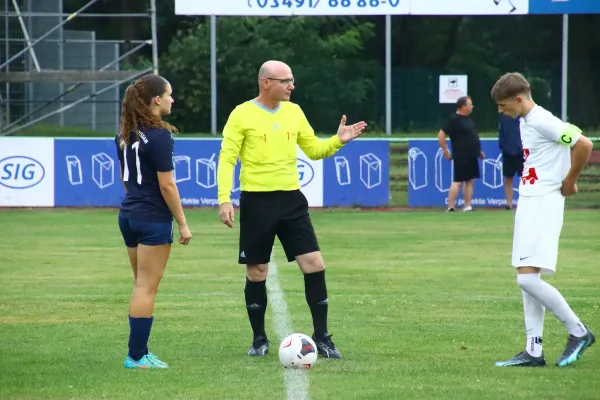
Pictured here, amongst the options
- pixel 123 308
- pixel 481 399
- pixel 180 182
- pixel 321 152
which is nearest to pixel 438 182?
pixel 180 182

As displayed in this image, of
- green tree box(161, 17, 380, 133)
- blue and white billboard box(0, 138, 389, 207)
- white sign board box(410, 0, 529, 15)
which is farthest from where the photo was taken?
green tree box(161, 17, 380, 133)

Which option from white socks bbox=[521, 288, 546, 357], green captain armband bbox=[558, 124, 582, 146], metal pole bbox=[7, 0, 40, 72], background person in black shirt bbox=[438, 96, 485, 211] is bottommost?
white socks bbox=[521, 288, 546, 357]

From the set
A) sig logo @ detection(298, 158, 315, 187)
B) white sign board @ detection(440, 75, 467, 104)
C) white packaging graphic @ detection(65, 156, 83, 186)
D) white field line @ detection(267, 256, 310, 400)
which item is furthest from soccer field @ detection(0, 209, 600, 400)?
white sign board @ detection(440, 75, 467, 104)

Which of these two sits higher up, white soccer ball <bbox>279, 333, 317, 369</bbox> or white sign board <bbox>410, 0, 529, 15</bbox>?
white sign board <bbox>410, 0, 529, 15</bbox>

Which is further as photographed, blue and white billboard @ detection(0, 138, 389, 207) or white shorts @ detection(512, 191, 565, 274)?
blue and white billboard @ detection(0, 138, 389, 207)

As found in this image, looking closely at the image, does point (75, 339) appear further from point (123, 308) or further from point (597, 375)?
point (597, 375)

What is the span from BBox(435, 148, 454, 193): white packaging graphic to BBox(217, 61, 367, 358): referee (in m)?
13.7

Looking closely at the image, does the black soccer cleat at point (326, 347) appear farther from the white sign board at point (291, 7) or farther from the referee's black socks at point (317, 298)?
the white sign board at point (291, 7)

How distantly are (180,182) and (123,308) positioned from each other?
1131 centimetres

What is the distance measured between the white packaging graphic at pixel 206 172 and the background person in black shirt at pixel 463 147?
3968 millimetres

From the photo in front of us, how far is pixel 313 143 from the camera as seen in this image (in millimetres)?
8492

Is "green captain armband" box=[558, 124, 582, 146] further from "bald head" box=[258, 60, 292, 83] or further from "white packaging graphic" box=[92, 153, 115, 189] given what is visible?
"white packaging graphic" box=[92, 153, 115, 189]

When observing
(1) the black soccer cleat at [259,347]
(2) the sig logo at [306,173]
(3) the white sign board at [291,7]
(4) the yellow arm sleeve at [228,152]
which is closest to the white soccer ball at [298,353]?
(1) the black soccer cleat at [259,347]

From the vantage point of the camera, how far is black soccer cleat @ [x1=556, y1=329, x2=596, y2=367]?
7.71 meters
